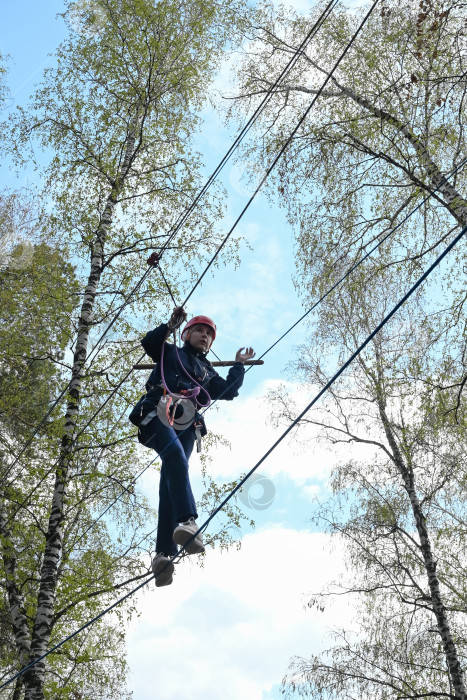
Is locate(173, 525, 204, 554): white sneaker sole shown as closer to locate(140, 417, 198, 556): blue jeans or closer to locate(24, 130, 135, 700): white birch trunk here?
locate(140, 417, 198, 556): blue jeans

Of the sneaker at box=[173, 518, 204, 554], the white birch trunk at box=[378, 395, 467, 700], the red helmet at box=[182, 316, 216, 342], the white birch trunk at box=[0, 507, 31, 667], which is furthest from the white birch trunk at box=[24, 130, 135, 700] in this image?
the white birch trunk at box=[378, 395, 467, 700]

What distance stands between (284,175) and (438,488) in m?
4.41

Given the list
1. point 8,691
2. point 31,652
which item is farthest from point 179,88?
point 8,691

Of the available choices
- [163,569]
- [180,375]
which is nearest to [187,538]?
[163,569]

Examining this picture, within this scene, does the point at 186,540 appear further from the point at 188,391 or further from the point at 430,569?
the point at 430,569

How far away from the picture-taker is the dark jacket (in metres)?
4.95

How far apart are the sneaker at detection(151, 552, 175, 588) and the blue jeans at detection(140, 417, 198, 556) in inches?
5.2

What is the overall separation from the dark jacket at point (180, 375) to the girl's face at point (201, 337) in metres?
0.05

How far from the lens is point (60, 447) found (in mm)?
7312

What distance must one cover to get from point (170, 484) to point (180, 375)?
0.79m

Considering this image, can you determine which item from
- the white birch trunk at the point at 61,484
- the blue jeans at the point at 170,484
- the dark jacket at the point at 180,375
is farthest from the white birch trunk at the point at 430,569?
the blue jeans at the point at 170,484

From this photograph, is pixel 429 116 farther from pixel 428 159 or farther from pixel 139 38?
pixel 139 38

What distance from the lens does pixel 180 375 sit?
5.07 m

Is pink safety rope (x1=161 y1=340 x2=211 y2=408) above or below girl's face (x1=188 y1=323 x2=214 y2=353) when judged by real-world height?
below
